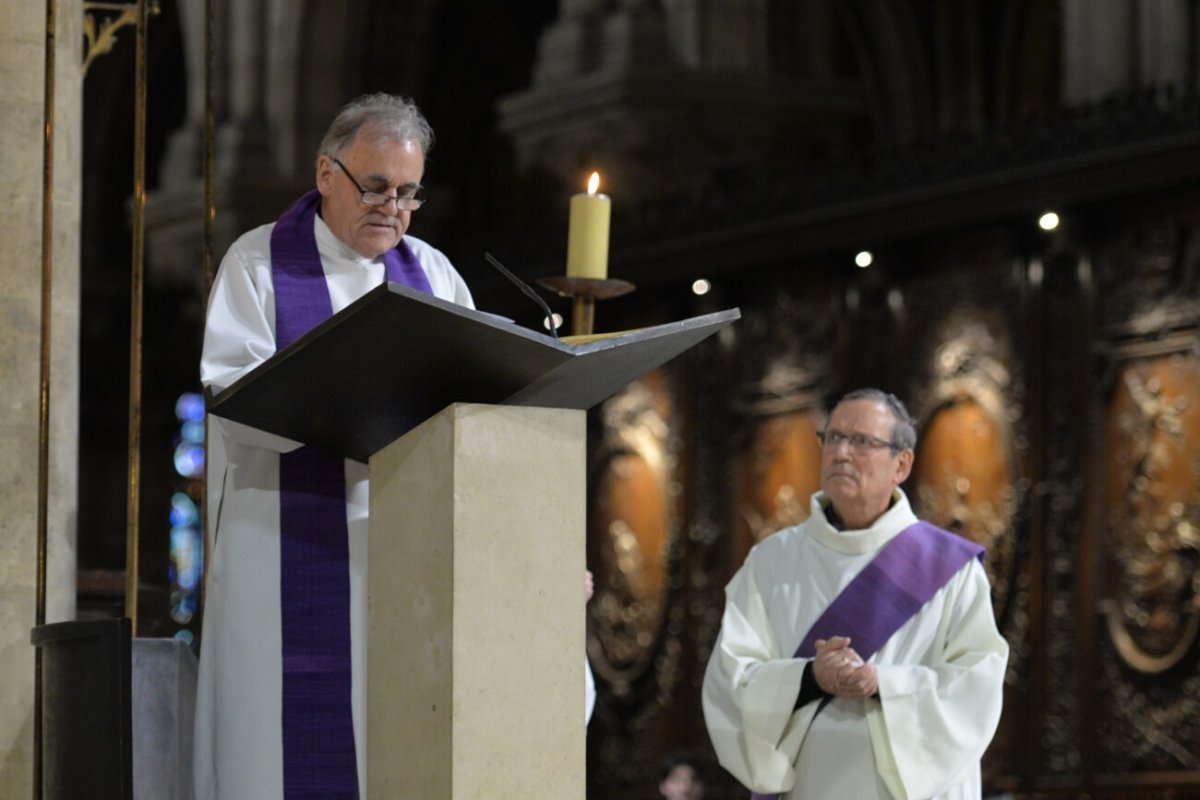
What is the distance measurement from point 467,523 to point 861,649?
2.04 meters

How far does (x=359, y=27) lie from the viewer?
53.4 feet

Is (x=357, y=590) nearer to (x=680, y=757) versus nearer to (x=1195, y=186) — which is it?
(x=680, y=757)

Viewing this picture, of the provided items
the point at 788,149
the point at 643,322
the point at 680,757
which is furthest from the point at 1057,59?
the point at 680,757

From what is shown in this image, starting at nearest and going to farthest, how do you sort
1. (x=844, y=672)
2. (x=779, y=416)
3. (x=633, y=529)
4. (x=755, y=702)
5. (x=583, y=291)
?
(x=583, y=291) → (x=844, y=672) → (x=755, y=702) → (x=779, y=416) → (x=633, y=529)

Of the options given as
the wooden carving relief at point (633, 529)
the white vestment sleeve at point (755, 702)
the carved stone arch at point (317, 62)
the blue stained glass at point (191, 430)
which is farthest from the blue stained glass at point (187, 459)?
the white vestment sleeve at point (755, 702)

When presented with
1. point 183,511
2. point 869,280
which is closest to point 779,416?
point 869,280

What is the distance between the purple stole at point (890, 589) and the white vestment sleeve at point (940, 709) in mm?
87

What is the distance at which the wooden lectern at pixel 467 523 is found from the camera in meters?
3.29

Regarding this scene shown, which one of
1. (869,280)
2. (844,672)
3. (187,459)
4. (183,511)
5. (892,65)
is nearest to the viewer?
(844,672)

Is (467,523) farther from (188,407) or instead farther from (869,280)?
(188,407)

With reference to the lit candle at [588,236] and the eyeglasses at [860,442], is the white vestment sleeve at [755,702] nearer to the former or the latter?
the eyeglasses at [860,442]

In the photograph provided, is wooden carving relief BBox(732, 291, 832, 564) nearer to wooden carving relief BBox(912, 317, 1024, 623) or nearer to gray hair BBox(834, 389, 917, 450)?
wooden carving relief BBox(912, 317, 1024, 623)

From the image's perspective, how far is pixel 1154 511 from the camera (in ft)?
31.9

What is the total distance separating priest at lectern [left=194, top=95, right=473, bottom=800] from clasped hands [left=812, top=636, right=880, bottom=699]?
53.6 inches
